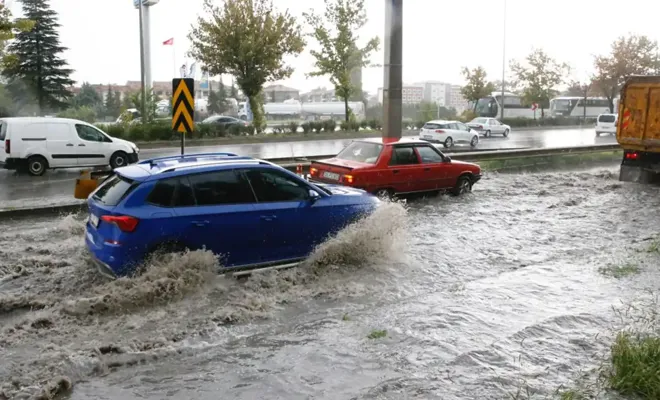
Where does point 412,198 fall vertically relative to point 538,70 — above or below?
below

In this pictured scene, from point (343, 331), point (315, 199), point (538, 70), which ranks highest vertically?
point (538, 70)

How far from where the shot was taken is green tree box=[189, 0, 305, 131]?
110 ft

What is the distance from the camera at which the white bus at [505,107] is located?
55469mm

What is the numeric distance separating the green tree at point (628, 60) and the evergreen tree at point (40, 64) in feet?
150

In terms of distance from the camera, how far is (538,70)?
2306 inches

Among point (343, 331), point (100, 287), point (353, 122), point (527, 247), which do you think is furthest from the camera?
point (353, 122)

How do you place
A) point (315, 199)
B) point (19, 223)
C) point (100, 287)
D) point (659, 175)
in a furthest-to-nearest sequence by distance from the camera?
point (659, 175)
point (19, 223)
point (315, 199)
point (100, 287)

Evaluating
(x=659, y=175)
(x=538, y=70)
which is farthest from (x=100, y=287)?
(x=538, y=70)

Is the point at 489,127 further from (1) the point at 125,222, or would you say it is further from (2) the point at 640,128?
(1) the point at 125,222

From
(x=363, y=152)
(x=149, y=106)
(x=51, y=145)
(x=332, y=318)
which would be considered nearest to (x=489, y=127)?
(x=149, y=106)

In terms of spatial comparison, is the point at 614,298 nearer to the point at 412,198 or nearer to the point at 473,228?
the point at 473,228

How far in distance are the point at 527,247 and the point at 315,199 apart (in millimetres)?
3954

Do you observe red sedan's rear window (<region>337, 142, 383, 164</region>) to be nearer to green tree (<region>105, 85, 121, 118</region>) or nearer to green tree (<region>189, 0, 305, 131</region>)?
green tree (<region>189, 0, 305, 131</region>)

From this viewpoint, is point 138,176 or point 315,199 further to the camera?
point 315,199
